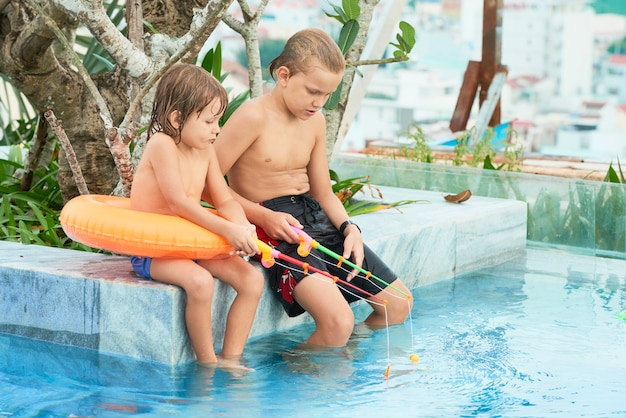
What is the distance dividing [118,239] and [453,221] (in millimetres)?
2116

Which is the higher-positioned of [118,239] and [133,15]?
[133,15]

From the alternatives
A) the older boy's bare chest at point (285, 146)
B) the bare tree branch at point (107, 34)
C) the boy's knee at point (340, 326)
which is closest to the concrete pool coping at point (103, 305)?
the boy's knee at point (340, 326)

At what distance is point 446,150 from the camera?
800 centimetres

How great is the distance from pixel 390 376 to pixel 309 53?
1236mm

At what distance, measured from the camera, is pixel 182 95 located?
10.9 feet

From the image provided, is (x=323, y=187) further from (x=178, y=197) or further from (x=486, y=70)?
(x=486, y=70)

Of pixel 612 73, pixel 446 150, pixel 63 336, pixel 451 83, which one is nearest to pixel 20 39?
pixel 63 336

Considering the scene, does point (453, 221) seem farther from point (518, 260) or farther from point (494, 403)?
point (494, 403)

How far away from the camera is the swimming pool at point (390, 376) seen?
2.92 metres

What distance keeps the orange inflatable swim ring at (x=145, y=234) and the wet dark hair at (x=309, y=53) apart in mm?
764

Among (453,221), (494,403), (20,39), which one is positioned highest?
(20,39)


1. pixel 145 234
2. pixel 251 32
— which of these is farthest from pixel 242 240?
pixel 251 32

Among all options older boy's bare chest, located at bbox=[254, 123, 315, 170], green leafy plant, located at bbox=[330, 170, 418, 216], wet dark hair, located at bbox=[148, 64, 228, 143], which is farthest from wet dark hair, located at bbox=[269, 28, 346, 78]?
green leafy plant, located at bbox=[330, 170, 418, 216]

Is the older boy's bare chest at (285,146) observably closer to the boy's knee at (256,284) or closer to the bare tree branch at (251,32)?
the boy's knee at (256,284)
